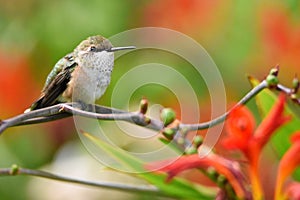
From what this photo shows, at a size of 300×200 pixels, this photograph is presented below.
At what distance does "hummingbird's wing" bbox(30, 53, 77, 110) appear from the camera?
2.42ft

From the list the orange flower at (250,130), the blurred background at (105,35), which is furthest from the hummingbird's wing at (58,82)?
the blurred background at (105,35)

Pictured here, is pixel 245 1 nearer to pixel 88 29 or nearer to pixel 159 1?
pixel 159 1

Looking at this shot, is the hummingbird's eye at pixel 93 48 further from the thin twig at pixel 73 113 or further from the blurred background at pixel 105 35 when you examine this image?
the blurred background at pixel 105 35

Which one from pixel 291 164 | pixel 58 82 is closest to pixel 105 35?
pixel 291 164

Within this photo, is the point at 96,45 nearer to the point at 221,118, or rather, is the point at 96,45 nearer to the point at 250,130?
the point at 221,118

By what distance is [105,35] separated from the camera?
2.10 metres

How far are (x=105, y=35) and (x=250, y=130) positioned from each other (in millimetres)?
1198

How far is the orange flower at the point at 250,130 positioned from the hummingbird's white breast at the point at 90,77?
26 centimetres

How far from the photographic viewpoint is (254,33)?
2.18 m

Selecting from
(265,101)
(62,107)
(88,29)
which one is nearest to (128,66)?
(88,29)

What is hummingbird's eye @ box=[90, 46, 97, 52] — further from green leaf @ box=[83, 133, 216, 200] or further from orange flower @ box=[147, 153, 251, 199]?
green leaf @ box=[83, 133, 216, 200]

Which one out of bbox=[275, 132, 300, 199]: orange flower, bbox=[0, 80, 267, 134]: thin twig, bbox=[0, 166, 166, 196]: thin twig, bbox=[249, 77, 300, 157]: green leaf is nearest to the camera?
bbox=[0, 80, 267, 134]: thin twig

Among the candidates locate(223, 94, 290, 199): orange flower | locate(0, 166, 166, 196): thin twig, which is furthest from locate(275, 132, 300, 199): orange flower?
locate(0, 166, 166, 196): thin twig

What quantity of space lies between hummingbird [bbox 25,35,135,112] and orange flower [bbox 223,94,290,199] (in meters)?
0.26
